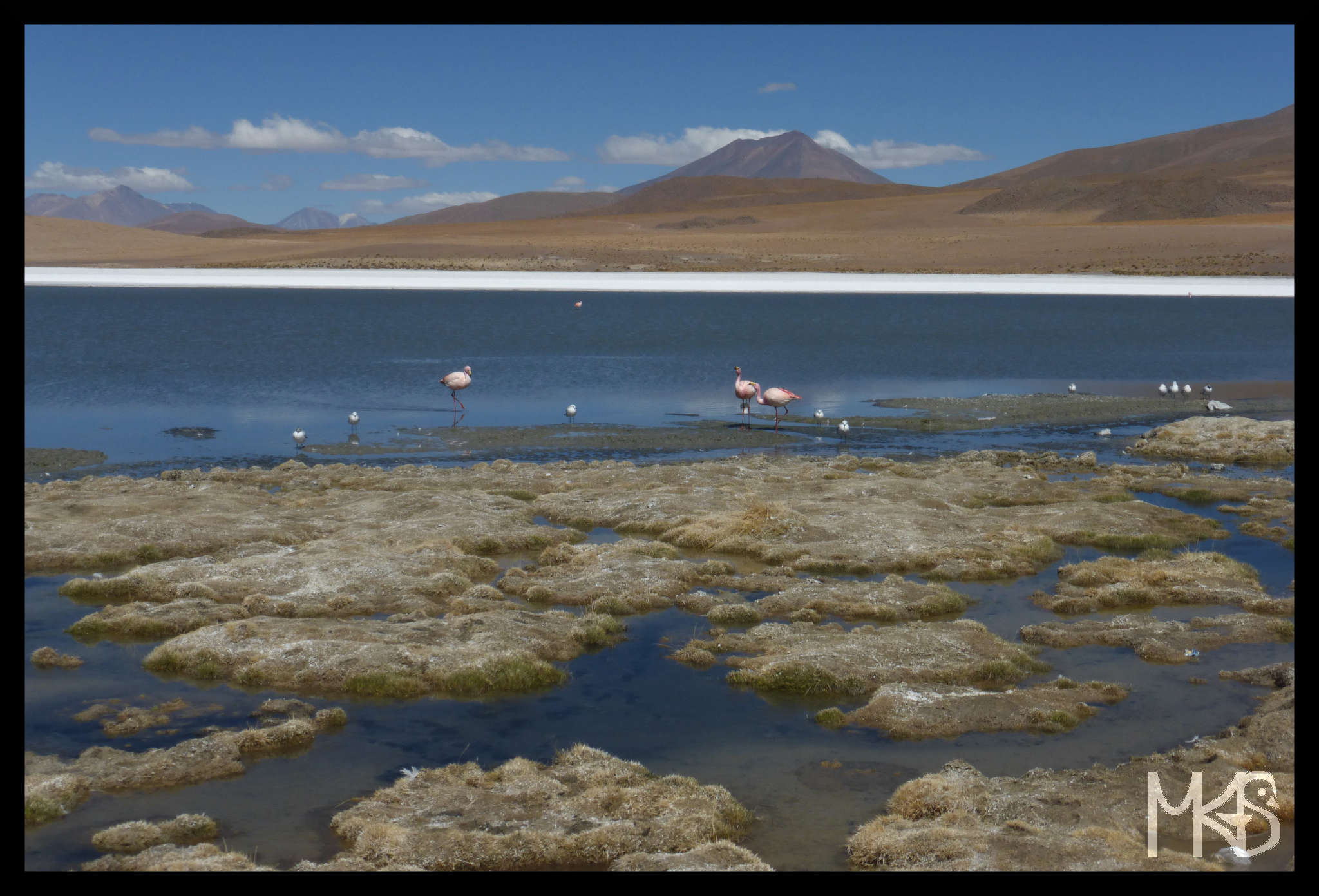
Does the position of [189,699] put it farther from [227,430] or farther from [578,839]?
[227,430]

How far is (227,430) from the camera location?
36375 millimetres

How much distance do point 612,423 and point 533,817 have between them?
90.5 ft

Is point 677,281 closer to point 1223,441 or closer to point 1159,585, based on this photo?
point 1223,441

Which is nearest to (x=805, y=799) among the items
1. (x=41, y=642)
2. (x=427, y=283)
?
(x=41, y=642)

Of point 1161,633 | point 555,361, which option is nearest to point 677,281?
point 555,361

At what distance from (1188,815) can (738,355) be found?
1965 inches

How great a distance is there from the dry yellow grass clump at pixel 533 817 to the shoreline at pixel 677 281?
103542 mm

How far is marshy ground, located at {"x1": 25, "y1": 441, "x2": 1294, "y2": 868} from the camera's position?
11070mm

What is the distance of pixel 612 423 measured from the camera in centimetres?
3853

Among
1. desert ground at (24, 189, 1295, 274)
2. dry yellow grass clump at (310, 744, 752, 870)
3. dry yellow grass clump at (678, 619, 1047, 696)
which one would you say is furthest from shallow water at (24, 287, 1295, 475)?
desert ground at (24, 189, 1295, 274)

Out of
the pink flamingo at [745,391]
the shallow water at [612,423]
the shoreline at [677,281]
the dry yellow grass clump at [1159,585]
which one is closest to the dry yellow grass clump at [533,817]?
the shallow water at [612,423]

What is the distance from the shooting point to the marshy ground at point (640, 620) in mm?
11070

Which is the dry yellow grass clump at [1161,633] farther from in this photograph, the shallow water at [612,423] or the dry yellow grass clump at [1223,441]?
the dry yellow grass clump at [1223,441]
